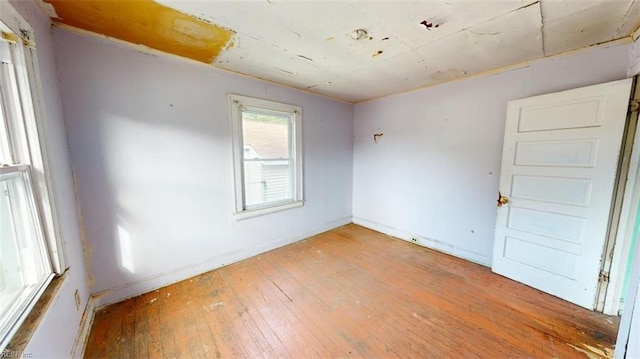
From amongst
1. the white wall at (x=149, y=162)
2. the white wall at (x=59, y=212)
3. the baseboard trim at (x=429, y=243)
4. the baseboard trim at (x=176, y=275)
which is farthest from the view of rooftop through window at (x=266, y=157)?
the baseboard trim at (x=429, y=243)

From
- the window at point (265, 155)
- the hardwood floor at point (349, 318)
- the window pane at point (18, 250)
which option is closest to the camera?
the window pane at point (18, 250)

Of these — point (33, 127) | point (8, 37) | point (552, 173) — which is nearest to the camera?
point (8, 37)

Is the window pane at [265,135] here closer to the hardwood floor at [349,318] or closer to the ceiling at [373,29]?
the ceiling at [373,29]

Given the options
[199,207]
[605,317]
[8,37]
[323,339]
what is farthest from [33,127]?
[605,317]

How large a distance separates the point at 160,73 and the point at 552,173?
3809 mm

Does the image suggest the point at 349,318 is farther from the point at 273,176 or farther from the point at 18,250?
the point at 18,250

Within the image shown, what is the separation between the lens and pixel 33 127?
4.11 ft

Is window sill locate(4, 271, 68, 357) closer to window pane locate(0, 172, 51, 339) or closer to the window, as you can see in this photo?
window pane locate(0, 172, 51, 339)

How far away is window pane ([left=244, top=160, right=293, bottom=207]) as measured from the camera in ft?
9.47

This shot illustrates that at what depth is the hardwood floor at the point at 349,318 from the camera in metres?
1.57

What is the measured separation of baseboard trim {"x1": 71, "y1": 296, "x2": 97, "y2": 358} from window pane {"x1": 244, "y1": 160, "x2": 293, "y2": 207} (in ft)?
5.13

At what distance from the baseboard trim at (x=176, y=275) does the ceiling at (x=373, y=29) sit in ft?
7.13

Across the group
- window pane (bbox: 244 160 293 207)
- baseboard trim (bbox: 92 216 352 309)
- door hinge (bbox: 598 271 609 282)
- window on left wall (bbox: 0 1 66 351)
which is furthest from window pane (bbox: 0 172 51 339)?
door hinge (bbox: 598 271 609 282)

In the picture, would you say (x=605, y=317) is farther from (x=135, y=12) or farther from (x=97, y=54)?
(x=97, y=54)
